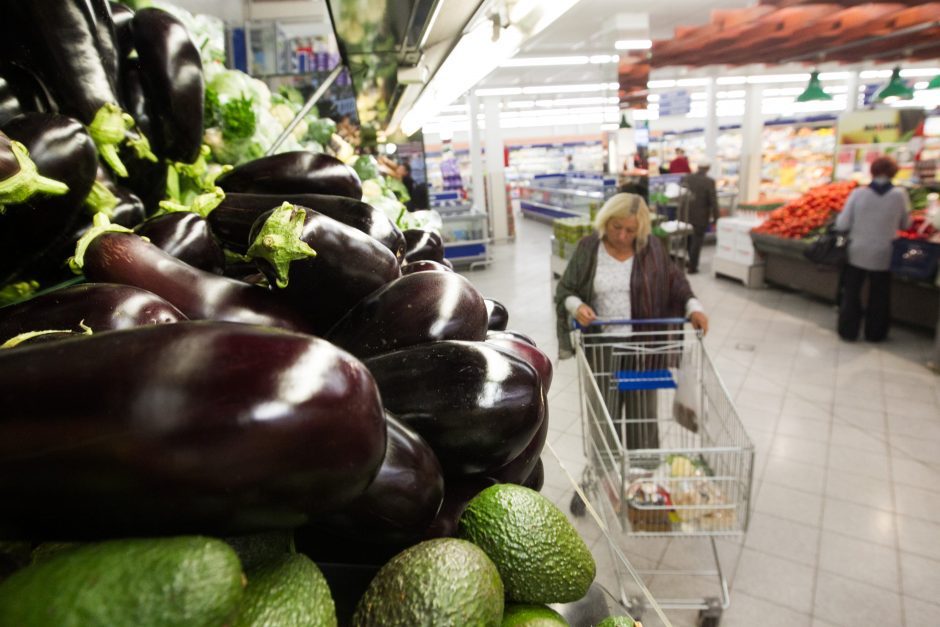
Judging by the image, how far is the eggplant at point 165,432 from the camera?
31 cm

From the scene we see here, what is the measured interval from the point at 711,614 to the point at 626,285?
1.43 metres

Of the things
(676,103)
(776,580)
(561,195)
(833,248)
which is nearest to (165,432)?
(776,580)

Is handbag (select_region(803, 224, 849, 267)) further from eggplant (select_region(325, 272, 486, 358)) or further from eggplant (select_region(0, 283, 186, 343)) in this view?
eggplant (select_region(0, 283, 186, 343))

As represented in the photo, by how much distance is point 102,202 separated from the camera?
72 centimetres

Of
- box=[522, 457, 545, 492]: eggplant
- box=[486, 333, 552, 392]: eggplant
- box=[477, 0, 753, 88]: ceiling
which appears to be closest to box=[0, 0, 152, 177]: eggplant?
box=[486, 333, 552, 392]: eggplant

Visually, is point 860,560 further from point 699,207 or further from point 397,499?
point 699,207

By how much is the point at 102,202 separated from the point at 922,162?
9146 millimetres

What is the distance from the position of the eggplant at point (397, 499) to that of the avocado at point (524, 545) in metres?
0.06

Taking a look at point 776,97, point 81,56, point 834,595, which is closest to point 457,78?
point 81,56

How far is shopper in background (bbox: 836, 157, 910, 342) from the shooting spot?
192 inches

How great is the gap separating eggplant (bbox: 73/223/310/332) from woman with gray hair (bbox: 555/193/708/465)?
2220 mm

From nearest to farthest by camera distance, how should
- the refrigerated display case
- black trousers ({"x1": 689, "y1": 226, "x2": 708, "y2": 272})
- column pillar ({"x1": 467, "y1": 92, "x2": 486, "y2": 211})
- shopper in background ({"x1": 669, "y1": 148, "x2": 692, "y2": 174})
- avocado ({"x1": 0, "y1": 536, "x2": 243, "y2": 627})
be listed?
avocado ({"x1": 0, "y1": 536, "x2": 243, "y2": 627}) < black trousers ({"x1": 689, "y1": 226, "x2": 708, "y2": 272}) < shopper in background ({"x1": 669, "y1": 148, "x2": 692, "y2": 174}) < the refrigerated display case < column pillar ({"x1": 467, "y1": 92, "x2": 486, "y2": 211})

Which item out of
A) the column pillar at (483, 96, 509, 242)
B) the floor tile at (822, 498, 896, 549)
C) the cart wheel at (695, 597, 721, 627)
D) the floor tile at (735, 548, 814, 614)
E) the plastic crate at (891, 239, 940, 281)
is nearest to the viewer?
the cart wheel at (695, 597, 721, 627)

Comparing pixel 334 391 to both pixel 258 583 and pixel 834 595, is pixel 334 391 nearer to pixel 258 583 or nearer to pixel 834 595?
pixel 258 583
